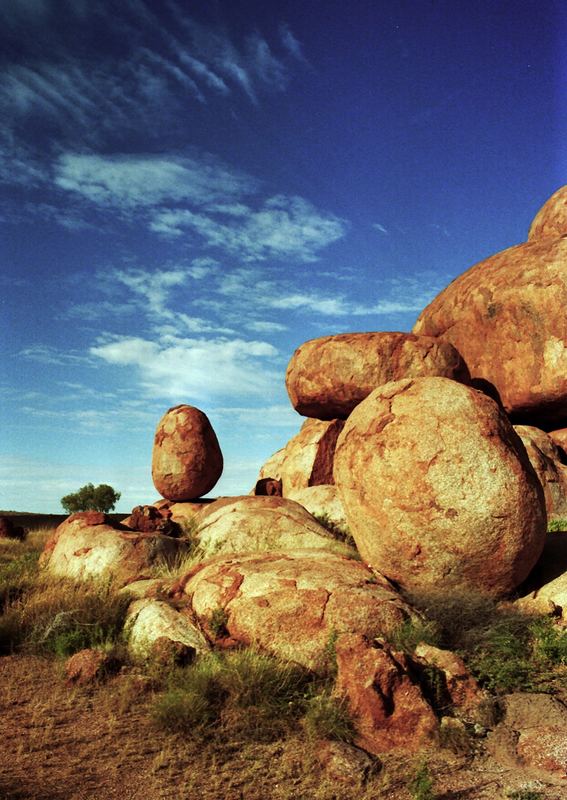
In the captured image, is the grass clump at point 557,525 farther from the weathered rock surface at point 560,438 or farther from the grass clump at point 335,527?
the grass clump at point 335,527

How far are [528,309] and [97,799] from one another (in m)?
13.8

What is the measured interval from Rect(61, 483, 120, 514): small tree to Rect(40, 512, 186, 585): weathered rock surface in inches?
919

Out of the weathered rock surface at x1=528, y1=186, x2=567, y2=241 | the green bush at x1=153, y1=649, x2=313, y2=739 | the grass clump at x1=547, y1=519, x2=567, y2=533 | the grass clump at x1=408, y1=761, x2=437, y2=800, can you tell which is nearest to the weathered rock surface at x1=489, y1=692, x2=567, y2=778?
the grass clump at x1=408, y1=761, x2=437, y2=800

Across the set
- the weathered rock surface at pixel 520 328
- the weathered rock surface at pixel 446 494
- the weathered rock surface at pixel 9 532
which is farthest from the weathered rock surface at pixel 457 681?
the weathered rock surface at pixel 9 532

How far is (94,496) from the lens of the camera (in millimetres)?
34469

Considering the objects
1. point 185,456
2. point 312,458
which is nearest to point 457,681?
point 312,458

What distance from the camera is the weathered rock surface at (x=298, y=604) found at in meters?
6.88

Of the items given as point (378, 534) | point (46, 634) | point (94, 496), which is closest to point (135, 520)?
point (46, 634)

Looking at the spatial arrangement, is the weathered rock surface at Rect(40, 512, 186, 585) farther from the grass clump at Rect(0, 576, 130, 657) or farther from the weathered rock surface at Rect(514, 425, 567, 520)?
the weathered rock surface at Rect(514, 425, 567, 520)

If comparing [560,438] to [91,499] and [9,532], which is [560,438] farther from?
[91,499]

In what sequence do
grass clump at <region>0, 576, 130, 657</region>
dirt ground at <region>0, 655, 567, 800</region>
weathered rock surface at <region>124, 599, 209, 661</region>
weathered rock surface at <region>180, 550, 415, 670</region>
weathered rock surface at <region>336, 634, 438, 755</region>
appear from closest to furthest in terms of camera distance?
1. dirt ground at <region>0, 655, 567, 800</region>
2. weathered rock surface at <region>336, 634, 438, 755</region>
3. weathered rock surface at <region>180, 550, 415, 670</region>
4. weathered rock surface at <region>124, 599, 209, 661</region>
5. grass clump at <region>0, 576, 130, 657</region>

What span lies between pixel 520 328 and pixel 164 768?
13.2 metres

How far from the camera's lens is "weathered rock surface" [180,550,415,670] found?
6.88m

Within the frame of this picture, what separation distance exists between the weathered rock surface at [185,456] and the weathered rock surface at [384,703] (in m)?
12.6
